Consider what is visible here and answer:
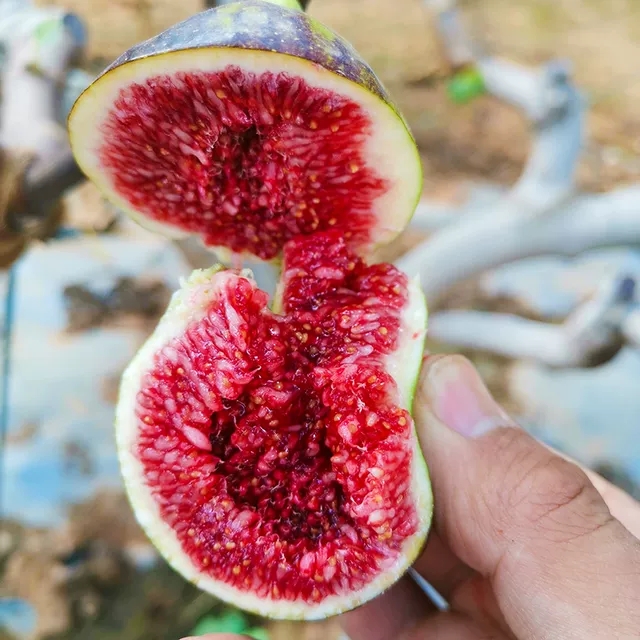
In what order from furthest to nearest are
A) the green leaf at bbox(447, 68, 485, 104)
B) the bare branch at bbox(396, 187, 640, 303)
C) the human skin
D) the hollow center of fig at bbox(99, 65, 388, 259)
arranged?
1. the green leaf at bbox(447, 68, 485, 104)
2. the bare branch at bbox(396, 187, 640, 303)
3. the hollow center of fig at bbox(99, 65, 388, 259)
4. the human skin

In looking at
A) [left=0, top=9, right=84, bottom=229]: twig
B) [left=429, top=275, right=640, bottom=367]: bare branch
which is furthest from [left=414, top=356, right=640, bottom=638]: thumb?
[left=0, top=9, right=84, bottom=229]: twig

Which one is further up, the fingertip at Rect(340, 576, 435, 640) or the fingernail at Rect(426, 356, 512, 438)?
the fingernail at Rect(426, 356, 512, 438)

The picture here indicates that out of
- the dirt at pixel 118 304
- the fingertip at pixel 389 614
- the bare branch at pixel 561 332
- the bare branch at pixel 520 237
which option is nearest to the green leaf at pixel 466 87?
the bare branch at pixel 520 237

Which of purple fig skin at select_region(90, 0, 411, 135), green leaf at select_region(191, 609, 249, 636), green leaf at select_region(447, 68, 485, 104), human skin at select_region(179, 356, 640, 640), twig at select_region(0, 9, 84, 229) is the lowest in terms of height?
green leaf at select_region(191, 609, 249, 636)

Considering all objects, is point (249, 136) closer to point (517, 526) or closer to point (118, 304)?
point (517, 526)

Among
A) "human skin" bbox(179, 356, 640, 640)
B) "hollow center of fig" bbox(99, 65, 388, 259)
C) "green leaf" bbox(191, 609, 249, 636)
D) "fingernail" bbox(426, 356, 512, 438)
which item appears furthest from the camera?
"green leaf" bbox(191, 609, 249, 636)

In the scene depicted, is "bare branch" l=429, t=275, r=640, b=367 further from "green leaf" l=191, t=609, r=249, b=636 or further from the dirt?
"green leaf" l=191, t=609, r=249, b=636

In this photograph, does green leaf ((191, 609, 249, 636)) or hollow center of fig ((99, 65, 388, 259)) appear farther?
green leaf ((191, 609, 249, 636))
